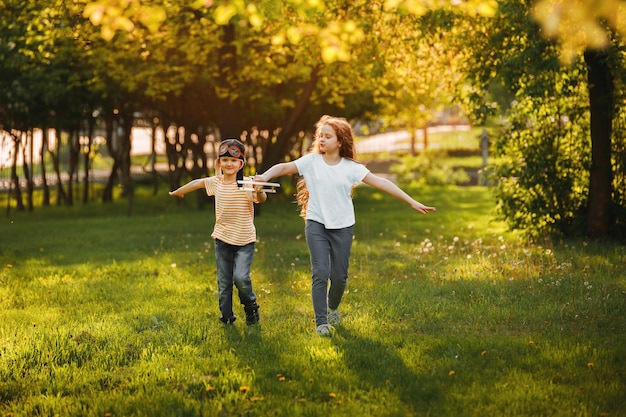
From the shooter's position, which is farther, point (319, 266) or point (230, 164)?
point (230, 164)

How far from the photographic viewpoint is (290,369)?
636 centimetres

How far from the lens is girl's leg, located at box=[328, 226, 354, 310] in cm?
752

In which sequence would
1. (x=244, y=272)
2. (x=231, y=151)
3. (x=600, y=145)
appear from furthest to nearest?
(x=600, y=145)
(x=244, y=272)
(x=231, y=151)

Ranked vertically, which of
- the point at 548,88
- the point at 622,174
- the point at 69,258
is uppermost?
the point at 548,88

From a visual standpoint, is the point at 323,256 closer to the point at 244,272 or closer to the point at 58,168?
the point at 244,272

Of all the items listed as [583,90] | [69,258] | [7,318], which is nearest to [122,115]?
[69,258]

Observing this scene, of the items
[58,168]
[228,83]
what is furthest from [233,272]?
[58,168]

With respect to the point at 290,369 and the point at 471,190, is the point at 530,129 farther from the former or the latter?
the point at 471,190

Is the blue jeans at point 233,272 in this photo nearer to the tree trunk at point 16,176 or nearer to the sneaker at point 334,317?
the sneaker at point 334,317

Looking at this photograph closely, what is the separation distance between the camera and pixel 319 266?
746 cm

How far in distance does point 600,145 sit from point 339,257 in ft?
23.5

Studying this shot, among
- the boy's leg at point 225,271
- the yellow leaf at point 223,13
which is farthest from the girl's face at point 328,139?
the yellow leaf at point 223,13

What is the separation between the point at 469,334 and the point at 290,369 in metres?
1.73

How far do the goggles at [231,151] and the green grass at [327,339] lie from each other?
1466mm
